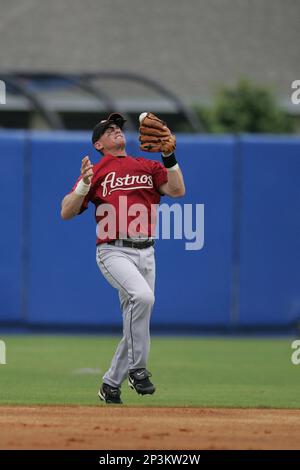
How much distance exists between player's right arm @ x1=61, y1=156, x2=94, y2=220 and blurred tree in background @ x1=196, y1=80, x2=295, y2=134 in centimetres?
1460

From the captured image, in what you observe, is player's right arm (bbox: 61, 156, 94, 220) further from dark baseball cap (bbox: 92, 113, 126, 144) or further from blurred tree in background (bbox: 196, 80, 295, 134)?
blurred tree in background (bbox: 196, 80, 295, 134)

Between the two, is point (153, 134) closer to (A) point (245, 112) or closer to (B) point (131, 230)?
(B) point (131, 230)

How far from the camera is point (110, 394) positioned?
827 centimetres

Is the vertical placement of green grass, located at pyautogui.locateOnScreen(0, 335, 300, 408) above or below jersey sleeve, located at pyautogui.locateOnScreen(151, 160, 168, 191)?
below

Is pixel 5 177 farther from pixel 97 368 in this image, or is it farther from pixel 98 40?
pixel 98 40

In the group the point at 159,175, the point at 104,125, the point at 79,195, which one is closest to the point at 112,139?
the point at 104,125

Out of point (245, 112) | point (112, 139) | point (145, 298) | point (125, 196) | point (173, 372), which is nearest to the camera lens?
point (145, 298)

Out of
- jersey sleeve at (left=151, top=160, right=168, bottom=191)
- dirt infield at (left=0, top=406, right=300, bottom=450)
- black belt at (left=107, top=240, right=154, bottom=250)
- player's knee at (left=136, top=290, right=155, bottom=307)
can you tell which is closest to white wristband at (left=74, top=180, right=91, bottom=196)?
black belt at (left=107, top=240, right=154, bottom=250)

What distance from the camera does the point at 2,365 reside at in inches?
433

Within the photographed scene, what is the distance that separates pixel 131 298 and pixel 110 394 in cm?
71

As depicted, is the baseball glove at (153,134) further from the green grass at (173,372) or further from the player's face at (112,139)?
the green grass at (173,372)

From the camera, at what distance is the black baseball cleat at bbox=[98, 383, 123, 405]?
8266mm

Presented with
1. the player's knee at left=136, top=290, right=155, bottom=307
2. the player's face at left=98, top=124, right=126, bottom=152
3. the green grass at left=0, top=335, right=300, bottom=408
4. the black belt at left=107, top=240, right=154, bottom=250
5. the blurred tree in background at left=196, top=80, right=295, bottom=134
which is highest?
the blurred tree in background at left=196, top=80, right=295, bottom=134

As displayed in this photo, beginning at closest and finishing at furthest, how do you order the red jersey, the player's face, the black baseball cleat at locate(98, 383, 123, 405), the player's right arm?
the player's right arm
the red jersey
the black baseball cleat at locate(98, 383, 123, 405)
the player's face
